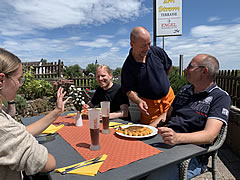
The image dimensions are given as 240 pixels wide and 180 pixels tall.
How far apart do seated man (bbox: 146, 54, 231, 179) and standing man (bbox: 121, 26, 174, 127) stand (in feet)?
1.14

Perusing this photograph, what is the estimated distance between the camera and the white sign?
495cm

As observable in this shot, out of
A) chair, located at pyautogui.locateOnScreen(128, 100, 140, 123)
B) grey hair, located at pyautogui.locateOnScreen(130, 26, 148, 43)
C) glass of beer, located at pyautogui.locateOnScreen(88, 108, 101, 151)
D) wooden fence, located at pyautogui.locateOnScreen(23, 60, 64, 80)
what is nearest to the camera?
glass of beer, located at pyautogui.locateOnScreen(88, 108, 101, 151)

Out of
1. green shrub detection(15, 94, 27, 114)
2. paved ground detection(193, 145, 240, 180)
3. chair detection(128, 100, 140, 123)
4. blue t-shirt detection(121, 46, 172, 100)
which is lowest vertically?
paved ground detection(193, 145, 240, 180)

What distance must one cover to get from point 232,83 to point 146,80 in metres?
2.70

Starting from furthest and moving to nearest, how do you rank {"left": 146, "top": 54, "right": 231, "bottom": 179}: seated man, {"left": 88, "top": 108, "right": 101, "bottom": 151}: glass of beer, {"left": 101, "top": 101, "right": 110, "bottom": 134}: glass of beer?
{"left": 101, "top": 101, "right": 110, "bottom": 134}: glass of beer < {"left": 146, "top": 54, "right": 231, "bottom": 179}: seated man < {"left": 88, "top": 108, "right": 101, "bottom": 151}: glass of beer

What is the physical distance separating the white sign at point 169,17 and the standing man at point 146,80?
2.90 metres

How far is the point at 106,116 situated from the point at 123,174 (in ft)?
2.44

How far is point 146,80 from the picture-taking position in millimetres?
2410

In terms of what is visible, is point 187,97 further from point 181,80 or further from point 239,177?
point 181,80

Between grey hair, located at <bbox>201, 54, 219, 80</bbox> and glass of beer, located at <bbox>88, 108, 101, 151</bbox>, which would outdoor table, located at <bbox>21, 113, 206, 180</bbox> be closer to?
glass of beer, located at <bbox>88, 108, 101, 151</bbox>

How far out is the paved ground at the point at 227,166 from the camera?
2666mm

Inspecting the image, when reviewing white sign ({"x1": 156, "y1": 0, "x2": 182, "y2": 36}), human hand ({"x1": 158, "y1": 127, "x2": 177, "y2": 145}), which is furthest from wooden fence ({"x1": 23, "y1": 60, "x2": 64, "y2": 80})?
human hand ({"x1": 158, "y1": 127, "x2": 177, "y2": 145})

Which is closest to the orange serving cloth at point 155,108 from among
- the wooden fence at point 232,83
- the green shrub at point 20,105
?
the wooden fence at point 232,83

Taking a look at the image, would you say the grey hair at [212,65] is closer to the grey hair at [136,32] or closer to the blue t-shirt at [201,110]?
the blue t-shirt at [201,110]
